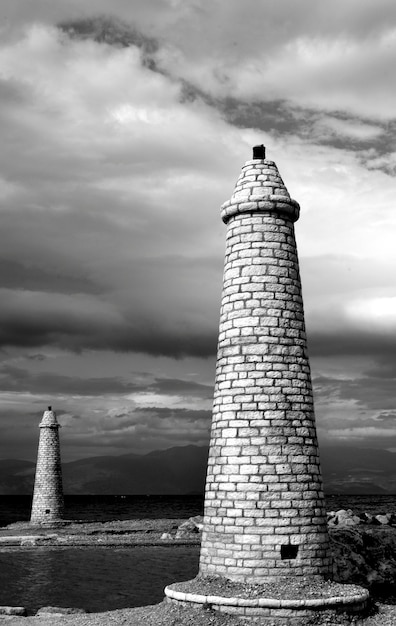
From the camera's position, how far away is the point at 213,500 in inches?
520

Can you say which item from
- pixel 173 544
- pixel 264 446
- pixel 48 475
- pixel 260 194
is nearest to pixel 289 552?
pixel 264 446

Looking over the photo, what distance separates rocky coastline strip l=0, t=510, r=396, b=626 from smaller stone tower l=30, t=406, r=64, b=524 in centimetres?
90

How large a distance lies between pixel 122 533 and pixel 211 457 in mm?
34670

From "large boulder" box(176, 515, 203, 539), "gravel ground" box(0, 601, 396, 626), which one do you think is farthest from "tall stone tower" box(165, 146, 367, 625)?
"large boulder" box(176, 515, 203, 539)

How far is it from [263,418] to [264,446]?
494 mm

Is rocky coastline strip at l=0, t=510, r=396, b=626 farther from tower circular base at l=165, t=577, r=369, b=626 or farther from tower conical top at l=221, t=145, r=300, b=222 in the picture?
tower conical top at l=221, t=145, r=300, b=222

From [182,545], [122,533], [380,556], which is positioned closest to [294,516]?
[380,556]

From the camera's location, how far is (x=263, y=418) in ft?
42.9

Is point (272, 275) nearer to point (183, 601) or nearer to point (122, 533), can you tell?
point (183, 601)

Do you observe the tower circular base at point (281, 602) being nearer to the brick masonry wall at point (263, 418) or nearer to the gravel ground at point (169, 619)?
the gravel ground at point (169, 619)

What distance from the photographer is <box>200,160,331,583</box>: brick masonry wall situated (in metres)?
12.7

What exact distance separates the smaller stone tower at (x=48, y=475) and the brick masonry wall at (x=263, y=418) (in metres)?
29.1

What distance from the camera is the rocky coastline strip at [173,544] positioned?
12672 millimetres

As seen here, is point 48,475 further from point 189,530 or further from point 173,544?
point 189,530
